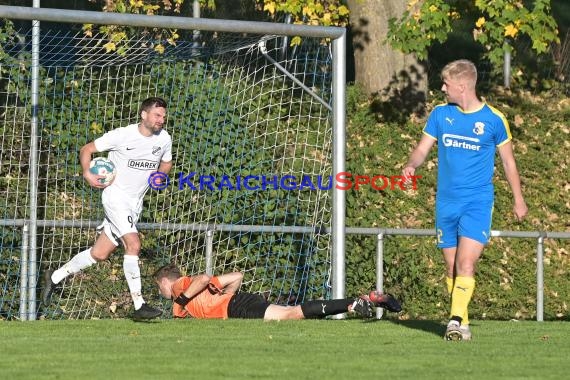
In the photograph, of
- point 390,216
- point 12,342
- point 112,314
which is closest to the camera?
point 12,342

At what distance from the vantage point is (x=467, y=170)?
9211 mm

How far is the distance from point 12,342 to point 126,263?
85.9 inches

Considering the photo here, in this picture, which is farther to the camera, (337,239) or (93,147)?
(337,239)

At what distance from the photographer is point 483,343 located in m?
9.17

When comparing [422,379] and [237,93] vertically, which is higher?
[237,93]

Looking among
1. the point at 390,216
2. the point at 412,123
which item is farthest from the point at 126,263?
the point at 412,123

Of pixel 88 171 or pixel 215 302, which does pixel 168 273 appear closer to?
pixel 215 302

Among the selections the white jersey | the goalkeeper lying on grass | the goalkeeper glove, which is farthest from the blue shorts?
the white jersey

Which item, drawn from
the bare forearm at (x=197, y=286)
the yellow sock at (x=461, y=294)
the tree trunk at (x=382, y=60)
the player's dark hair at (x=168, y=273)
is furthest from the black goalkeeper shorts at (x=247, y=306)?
the tree trunk at (x=382, y=60)

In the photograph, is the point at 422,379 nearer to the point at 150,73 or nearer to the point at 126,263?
the point at 126,263

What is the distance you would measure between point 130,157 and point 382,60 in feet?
21.0

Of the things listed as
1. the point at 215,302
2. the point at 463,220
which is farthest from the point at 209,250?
the point at 463,220

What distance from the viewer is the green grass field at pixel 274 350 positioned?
7.52m

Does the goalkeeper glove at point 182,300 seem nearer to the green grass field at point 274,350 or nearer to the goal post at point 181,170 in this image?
the green grass field at point 274,350
